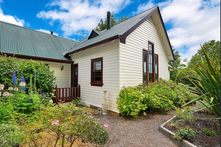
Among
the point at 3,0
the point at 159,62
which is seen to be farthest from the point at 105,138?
the point at 3,0

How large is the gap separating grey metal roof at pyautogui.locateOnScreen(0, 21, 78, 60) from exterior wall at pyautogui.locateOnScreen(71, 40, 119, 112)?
1754 millimetres

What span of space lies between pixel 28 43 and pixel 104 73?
5.21 metres

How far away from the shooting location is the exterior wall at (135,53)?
5.05 metres

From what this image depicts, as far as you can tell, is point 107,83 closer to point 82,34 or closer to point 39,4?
point 39,4

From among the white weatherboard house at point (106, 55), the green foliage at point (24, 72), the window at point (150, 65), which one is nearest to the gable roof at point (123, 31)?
the white weatherboard house at point (106, 55)

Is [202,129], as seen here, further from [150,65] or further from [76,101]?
[76,101]

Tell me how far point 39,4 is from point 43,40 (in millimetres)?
2408

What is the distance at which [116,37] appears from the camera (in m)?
4.50

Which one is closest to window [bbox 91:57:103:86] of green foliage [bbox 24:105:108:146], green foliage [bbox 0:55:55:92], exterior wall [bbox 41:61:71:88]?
green foliage [bbox 0:55:55:92]

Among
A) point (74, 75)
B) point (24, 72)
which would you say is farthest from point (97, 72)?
point (24, 72)

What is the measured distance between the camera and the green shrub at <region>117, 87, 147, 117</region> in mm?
4148

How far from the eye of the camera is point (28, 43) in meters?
6.73

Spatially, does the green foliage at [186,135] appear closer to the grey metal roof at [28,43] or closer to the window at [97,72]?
the window at [97,72]

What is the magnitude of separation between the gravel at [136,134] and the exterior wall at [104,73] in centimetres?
119
